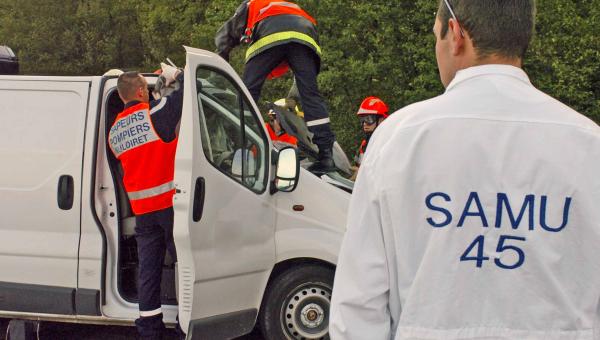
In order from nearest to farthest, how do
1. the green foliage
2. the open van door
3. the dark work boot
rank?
the open van door, the dark work boot, the green foliage

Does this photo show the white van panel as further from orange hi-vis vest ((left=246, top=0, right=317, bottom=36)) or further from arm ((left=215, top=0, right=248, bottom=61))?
orange hi-vis vest ((left=246, top=0, right=317, bottom=36))

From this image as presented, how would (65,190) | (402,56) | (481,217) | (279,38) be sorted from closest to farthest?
1. (481,217)
2. (65,190)
3. (279,38)
4. (402,56)

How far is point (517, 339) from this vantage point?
140 cm

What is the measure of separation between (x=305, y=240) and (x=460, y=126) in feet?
10.9

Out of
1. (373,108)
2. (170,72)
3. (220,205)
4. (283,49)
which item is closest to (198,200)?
(220,205)

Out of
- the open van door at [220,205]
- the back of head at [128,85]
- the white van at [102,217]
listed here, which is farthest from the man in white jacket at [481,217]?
the back of head at [128,85]

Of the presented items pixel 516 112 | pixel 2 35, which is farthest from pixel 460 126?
pixel 2 35

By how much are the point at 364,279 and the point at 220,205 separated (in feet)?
8.86

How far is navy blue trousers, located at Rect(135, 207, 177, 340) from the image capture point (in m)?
4.41

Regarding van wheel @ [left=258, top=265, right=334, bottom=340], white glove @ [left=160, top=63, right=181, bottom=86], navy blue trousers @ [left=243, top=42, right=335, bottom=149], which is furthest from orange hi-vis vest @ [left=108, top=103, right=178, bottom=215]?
navy blue trousers @ [left=243, top=42, right=335, bottom=149]

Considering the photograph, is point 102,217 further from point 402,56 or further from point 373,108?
point 402,56

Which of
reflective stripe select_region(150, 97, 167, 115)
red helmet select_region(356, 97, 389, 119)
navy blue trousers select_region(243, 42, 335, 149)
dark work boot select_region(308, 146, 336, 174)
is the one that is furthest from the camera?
red helmet select_region(356, 97, 389, 119)

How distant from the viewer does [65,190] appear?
4.54 metres

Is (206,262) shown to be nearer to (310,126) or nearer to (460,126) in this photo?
(310,126)
